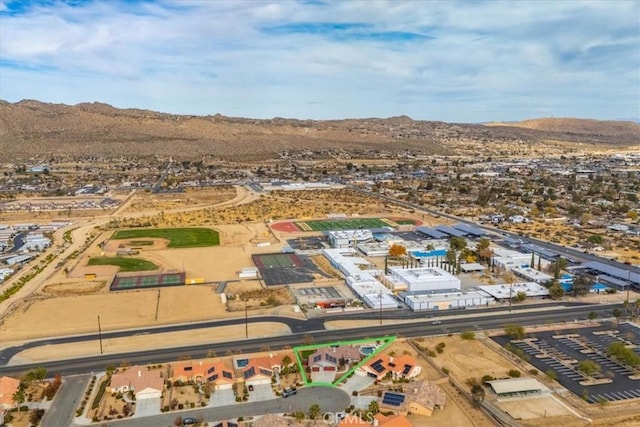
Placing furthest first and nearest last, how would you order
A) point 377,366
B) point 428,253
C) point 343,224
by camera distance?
point 343,224
point 428,253
point 377,366

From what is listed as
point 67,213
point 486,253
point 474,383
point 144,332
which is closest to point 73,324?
point 144,332

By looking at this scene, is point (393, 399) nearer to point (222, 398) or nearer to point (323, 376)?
point (323, 376)

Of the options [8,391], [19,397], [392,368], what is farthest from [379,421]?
[8,391]

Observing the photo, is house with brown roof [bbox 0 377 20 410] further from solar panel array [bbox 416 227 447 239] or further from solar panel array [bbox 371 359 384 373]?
solar panel array [bbox 416 227 447 239]

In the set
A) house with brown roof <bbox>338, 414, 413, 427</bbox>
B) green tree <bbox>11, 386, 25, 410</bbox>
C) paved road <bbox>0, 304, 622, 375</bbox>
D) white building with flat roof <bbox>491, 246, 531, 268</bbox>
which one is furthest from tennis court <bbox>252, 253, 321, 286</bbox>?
house with brown roof <bbox>338, 414, 413, 427</bbox>

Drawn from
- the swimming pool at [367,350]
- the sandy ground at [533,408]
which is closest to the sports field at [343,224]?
the swimming pool at [367,350]

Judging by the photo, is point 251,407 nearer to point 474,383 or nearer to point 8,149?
point 474,383
